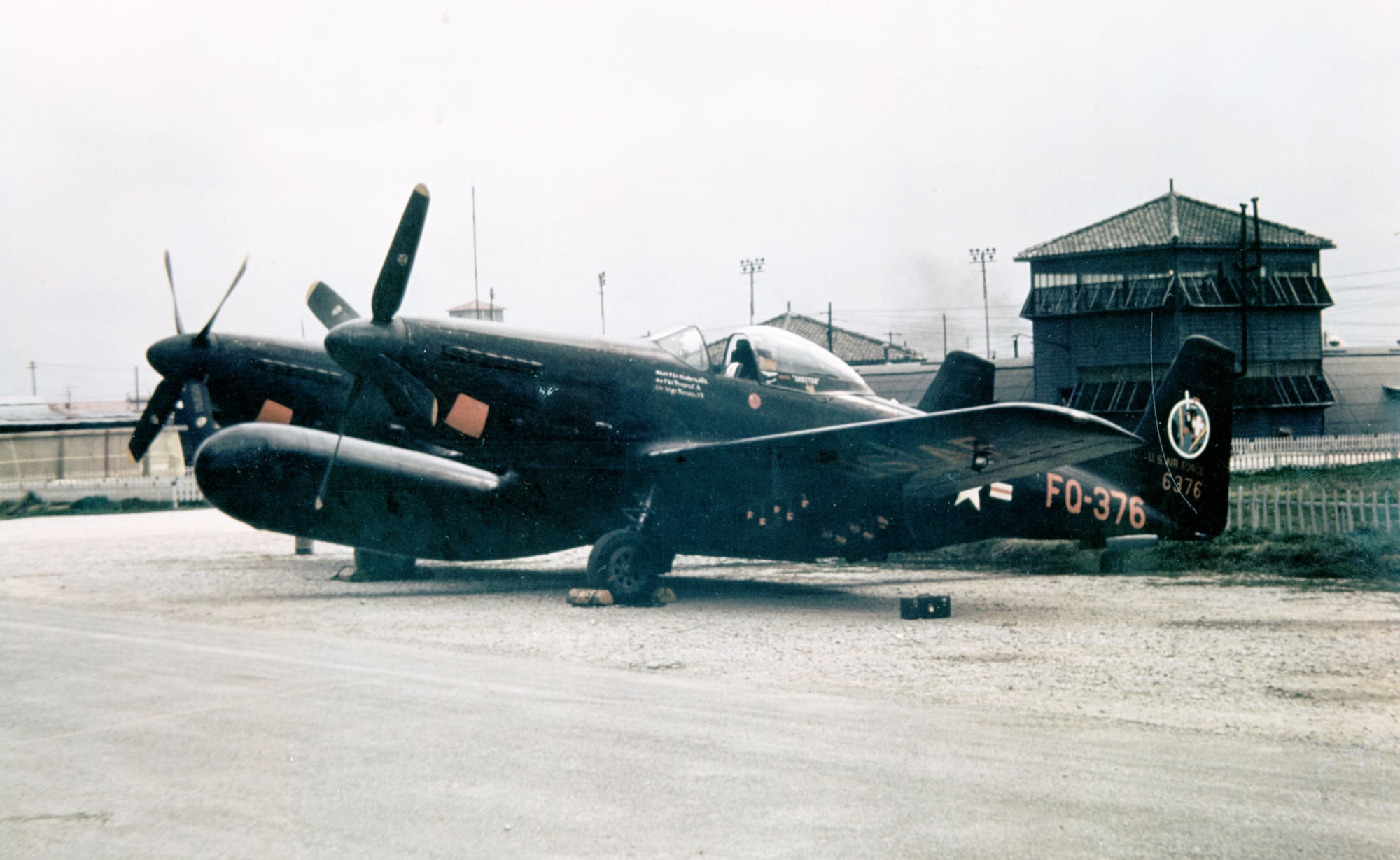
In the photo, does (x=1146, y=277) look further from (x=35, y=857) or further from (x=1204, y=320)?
(x=35, y=857)

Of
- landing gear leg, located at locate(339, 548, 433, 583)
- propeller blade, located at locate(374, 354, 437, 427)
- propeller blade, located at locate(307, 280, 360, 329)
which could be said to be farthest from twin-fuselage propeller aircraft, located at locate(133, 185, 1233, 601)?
propeller blade, located at locate(307, 280, 360, 329)

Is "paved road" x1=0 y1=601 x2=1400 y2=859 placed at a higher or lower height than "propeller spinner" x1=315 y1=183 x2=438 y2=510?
lower

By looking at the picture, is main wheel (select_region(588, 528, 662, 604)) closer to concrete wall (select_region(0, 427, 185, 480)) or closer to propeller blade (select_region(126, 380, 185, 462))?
propeller blade (select_region(126, 380, 185, 462))

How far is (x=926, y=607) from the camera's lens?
34.4 feet

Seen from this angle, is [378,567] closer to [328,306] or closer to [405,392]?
[328,306]

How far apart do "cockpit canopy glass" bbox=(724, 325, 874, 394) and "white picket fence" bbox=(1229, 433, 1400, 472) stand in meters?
7.36

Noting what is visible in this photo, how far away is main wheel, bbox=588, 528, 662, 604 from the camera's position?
1184cm

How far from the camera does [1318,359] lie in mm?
16062

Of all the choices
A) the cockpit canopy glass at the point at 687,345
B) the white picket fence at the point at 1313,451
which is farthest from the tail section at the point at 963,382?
the white picket fence at the point at 1313,451

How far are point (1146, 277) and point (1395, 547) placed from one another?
6.36m

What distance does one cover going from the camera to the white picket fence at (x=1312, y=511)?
45.3 ft

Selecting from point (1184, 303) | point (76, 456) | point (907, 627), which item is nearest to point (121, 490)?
point (76, 456)

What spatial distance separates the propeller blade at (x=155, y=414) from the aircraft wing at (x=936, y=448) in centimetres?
613

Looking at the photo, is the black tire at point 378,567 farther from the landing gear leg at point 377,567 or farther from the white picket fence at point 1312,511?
the white picket fence at point 1312,511
